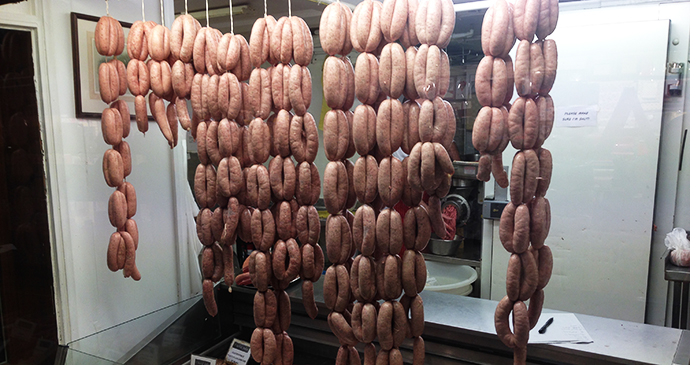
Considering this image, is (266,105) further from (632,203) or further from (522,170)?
(632,203)

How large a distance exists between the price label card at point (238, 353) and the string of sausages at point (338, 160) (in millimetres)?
528

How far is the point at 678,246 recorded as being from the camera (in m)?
1.33

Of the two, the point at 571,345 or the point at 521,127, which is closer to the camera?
the point at 521,127

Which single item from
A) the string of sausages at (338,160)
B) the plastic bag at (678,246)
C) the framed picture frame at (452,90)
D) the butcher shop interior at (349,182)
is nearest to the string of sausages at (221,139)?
the butcher shop interior at (349,182)

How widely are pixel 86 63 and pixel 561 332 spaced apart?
5.89 ft

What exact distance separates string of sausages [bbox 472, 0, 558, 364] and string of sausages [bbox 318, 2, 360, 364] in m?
0.33

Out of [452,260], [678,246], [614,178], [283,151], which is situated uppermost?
[283,151]

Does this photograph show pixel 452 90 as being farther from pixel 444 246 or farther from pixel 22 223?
pixel 22 223

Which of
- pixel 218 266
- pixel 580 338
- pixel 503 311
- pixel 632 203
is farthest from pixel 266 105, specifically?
pixel 632 203

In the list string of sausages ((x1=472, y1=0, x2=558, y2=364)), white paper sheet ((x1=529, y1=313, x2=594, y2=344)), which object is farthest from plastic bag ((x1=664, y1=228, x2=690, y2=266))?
string of sausages ((x1=472, y1=0, x2=558, y2=364))

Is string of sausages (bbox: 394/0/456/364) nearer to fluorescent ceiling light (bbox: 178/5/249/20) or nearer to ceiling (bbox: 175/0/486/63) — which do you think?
ceiling (bbox: 175/0/486/63)

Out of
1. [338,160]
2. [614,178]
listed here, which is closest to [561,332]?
[614,178]

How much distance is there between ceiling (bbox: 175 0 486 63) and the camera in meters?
1.35

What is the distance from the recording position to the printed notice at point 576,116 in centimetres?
151
